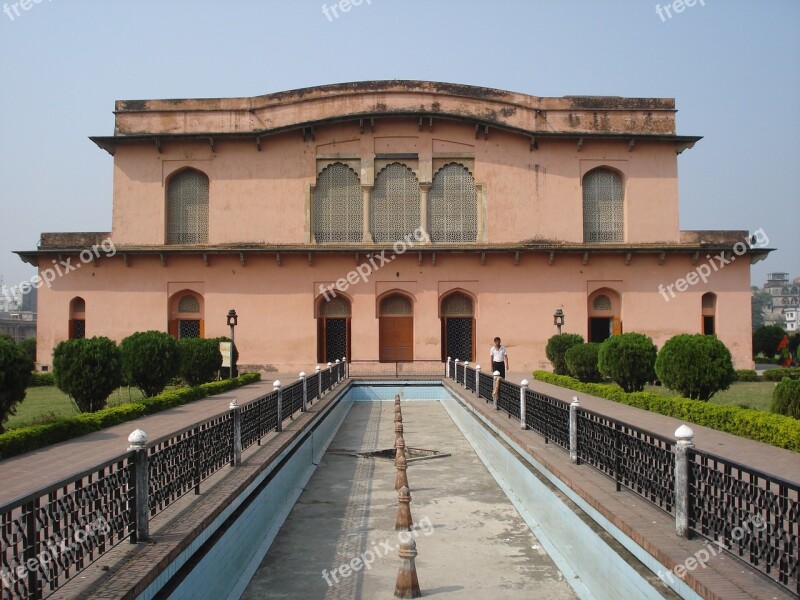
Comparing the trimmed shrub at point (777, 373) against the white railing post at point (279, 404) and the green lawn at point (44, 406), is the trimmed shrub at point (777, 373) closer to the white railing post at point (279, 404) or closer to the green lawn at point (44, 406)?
the white railing post at point (279, 404)

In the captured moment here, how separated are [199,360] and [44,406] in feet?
13.5

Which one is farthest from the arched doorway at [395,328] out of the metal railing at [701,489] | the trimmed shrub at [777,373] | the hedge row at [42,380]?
the metal railing at [701,489]

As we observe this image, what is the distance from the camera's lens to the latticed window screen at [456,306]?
24047mm

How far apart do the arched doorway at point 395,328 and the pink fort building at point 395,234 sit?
0.22 ft

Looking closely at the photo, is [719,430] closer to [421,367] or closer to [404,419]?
[404,419]

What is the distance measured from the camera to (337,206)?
2392 centimetres

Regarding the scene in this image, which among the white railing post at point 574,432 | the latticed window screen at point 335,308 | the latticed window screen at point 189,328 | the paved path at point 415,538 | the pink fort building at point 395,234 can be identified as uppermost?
the pink fort building at point 395,234

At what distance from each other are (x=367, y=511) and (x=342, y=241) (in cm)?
1726

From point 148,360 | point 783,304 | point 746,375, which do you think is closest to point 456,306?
point 746,375

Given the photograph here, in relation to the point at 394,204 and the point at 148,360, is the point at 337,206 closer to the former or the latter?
the point at 394,204

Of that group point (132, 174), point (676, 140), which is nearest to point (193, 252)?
point (132, 174)

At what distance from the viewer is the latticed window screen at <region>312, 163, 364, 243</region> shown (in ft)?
78.0

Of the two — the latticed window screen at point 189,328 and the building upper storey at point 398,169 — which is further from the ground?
the building upper storey at point 398,169

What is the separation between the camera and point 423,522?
6527mm
